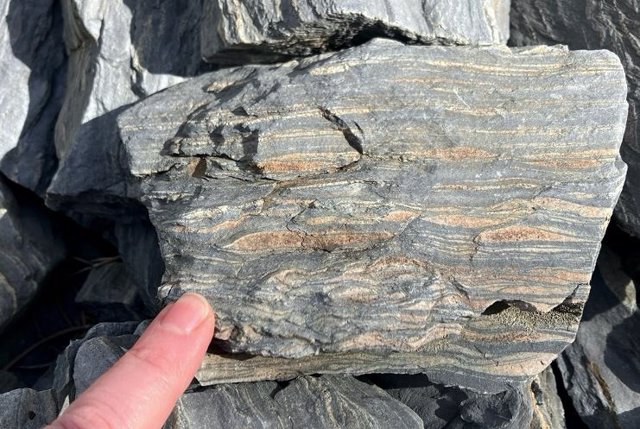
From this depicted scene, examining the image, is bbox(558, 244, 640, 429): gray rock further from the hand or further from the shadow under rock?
the shadow under rock

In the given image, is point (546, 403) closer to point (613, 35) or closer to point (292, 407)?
point (292, 407)


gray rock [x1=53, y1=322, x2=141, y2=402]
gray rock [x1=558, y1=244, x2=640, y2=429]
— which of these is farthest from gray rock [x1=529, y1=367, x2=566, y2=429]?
gray rock [x1=53, y1=322, x2=141, y2=402]

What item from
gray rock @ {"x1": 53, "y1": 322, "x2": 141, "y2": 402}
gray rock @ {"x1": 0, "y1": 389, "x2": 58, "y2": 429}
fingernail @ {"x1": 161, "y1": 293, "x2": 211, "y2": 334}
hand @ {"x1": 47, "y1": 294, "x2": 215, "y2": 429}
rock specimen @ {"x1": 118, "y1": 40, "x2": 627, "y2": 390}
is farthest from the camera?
gray rock @ {"x1": 0, "y1": 389, "x2": 58, "y2": 429}

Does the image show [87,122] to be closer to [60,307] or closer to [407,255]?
[60,307]

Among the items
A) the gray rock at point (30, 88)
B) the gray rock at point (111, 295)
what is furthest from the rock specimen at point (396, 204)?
the gray rock at point (30, 88)

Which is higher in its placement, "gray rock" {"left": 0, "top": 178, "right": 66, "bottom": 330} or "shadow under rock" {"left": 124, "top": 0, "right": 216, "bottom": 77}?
"shadow under rock" {"left": 124, "top": 0, "right": 216, "bottom": 77}

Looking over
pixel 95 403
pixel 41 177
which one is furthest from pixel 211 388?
pixel 41 177
